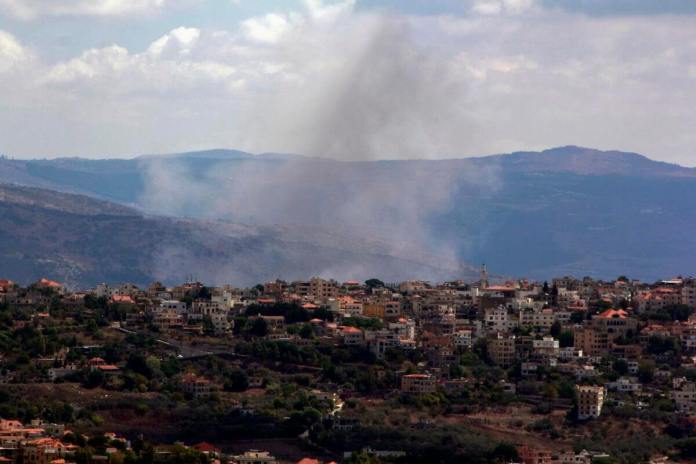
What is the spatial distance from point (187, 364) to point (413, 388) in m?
8.12

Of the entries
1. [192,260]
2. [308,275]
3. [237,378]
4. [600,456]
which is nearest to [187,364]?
[237,378]

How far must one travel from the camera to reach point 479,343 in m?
95.6

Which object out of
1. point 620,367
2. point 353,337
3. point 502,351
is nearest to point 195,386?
point 353,337

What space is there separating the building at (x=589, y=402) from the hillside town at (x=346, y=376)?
0.24 ft

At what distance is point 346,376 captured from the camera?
8812 cm

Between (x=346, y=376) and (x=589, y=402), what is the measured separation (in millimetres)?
9030

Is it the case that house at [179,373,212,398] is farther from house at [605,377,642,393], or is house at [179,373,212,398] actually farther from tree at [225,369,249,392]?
house at [605,377,642,393]

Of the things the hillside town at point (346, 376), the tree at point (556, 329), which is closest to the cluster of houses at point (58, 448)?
the hillside town at point (346, 376)

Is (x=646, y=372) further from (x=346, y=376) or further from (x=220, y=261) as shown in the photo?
(x=220, y=261)

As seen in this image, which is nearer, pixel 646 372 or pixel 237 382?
pixel 237 382

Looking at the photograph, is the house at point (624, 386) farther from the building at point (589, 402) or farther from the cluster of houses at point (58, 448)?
the cluster of houses at point (58, 448)

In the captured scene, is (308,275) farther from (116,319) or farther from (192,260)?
(116,319)

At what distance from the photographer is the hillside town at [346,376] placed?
76375 millimetres

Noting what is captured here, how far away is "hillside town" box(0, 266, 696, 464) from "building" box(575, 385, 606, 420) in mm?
73
